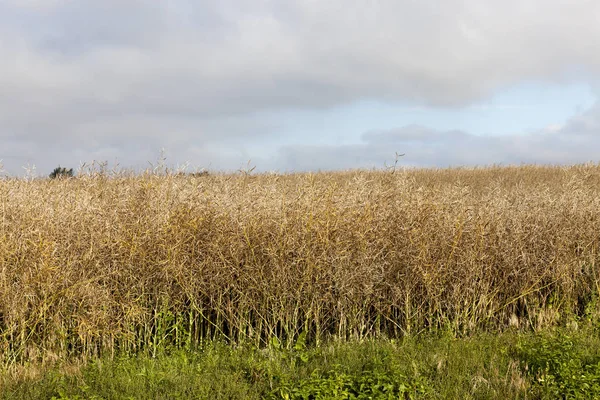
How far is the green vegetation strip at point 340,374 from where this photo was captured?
5.27 metres

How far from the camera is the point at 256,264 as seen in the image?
730 cm

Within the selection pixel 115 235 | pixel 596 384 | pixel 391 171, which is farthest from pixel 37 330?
pixel 596 384

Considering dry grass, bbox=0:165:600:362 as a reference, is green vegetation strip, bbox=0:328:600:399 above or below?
below

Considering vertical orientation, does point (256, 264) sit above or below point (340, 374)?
above

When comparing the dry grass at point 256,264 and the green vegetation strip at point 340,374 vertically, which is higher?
the dry grass at point 256,264

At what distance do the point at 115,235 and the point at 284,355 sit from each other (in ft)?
9.39

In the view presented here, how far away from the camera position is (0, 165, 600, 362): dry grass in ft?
22.5

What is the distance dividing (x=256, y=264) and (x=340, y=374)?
220 centimetres

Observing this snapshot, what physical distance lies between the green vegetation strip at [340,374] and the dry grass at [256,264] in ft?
2.15

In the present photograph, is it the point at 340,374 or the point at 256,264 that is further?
the point at 256,264

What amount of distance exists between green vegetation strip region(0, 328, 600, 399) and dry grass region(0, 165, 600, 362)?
655 mm

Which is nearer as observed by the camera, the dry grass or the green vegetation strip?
the green vegetation strip

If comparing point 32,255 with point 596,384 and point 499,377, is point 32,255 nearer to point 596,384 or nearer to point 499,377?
point 499,377

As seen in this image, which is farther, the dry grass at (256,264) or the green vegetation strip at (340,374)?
the dry grass at (256,264)
